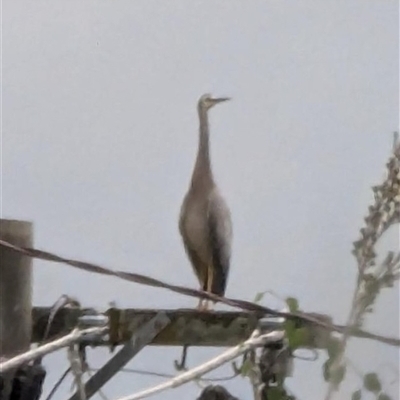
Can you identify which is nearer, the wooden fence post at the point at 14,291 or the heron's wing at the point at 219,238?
the wooden fence post at the point at 14,291

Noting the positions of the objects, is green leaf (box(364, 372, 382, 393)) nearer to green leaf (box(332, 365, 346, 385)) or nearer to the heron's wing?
green leaf (box(332, 365, 346, 385))

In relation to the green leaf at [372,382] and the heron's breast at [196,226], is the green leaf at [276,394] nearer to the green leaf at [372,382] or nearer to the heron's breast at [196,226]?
the green leaf at [372,382]

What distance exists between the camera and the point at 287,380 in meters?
1.02

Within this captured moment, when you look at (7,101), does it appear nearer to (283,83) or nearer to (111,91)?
Result: (111,91)

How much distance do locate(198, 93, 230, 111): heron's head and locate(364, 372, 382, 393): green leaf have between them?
440 millimetres

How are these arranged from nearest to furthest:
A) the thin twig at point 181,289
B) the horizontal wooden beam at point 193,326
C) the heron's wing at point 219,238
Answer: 1. the thin twig at point 181,289
2. the horizontal wooden beam at point 193,326
3. the heron's wing at point 219,238

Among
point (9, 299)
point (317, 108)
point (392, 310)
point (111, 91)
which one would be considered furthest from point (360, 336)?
point (111, 91)

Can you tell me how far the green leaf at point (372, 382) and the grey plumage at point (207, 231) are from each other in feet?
0.88

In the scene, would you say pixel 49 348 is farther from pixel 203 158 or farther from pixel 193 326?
pixel 203 158

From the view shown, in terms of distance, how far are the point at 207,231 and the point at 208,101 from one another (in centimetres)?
17

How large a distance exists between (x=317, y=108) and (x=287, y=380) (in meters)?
0.35

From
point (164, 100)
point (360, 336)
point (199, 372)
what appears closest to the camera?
point (360, 336)

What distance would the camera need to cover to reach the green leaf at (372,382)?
89 cm

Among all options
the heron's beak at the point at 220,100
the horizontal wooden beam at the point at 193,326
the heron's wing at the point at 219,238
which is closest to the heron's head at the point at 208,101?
the heron's beak at the point at 220,100
